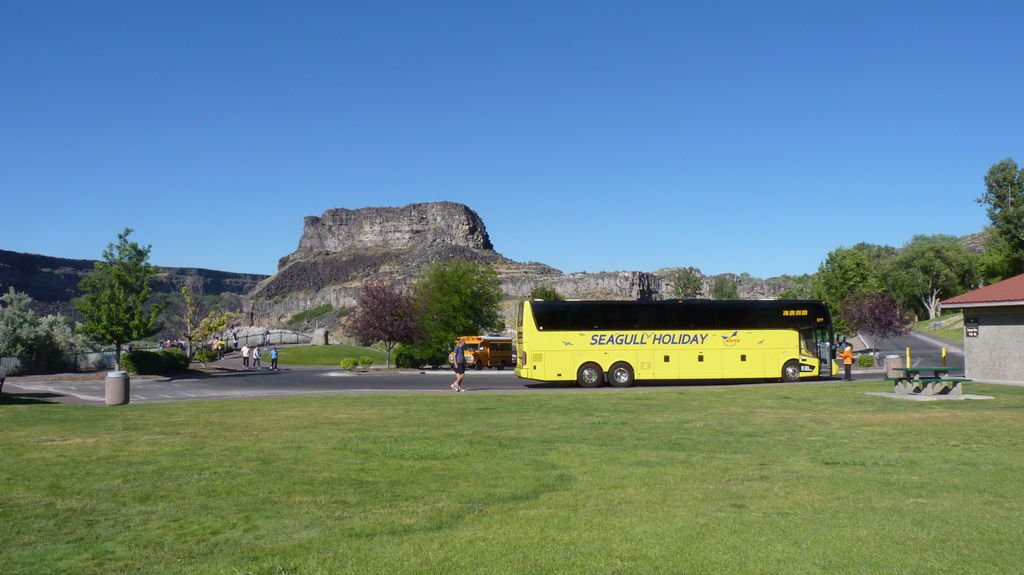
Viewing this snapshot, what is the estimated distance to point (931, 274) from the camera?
11756 centimetres

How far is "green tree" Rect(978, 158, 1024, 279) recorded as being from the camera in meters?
66.8

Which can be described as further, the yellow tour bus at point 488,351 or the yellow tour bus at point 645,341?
the yellow tour bus at point 488,351

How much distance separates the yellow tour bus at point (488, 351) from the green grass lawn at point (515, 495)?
32.9m

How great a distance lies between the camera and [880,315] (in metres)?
51.6

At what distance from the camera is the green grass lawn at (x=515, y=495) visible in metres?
6.78

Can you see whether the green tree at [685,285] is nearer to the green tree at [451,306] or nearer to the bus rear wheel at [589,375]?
the green tree at [451,306]

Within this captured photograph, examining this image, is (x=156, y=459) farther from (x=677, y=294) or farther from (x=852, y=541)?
(x=677, y=294)

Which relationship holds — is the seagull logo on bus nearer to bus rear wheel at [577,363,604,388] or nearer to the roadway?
the roadway

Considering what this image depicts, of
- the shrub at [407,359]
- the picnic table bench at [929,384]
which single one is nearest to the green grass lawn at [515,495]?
the picnic table bench at [929,384]

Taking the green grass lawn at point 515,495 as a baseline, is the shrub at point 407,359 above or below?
above

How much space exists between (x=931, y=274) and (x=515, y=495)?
123339 millimetres

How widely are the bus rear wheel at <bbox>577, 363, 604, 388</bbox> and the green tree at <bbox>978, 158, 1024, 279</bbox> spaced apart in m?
51.5

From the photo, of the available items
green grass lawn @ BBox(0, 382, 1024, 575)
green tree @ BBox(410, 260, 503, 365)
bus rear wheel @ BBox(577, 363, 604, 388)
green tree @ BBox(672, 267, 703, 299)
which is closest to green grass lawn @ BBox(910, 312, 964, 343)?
green tree @ BBox(672, 267, 703, 299)

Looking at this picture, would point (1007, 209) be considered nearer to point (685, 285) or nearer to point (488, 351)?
point (488, 351)
